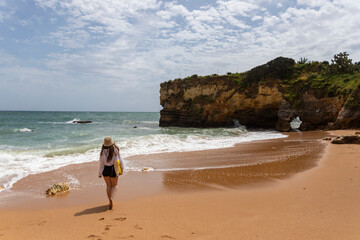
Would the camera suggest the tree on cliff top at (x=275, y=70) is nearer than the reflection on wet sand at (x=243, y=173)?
No

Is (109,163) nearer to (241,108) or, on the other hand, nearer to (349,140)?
(349,140)

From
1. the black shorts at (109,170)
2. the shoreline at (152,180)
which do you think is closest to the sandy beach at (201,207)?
the shoreline at (152,180)

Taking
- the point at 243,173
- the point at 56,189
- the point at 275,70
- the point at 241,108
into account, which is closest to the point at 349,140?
the point at 243,173

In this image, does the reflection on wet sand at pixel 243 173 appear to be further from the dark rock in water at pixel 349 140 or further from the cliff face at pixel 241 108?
the cliff face at pixel 241 108

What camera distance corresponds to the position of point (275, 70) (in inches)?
1067

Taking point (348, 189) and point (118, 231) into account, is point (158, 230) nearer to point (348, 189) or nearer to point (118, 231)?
point (118, 231)

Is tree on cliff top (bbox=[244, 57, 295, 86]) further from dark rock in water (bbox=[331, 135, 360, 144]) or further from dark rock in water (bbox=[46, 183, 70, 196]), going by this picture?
dark rock in water (bbox=[46, 183, 70, 196])

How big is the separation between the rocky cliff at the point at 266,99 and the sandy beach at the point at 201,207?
1694cm

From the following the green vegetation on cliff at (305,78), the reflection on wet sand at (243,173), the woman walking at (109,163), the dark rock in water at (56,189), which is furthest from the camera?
the green vegetation on cliff at (305,78)

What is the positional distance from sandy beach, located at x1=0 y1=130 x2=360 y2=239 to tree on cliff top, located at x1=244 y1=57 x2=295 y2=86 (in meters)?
21.6

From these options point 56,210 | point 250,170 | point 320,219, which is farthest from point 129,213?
point 250,170

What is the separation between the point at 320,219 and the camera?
3.73 metres

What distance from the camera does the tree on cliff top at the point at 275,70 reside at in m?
27.0

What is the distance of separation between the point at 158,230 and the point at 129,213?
0.99 metres
